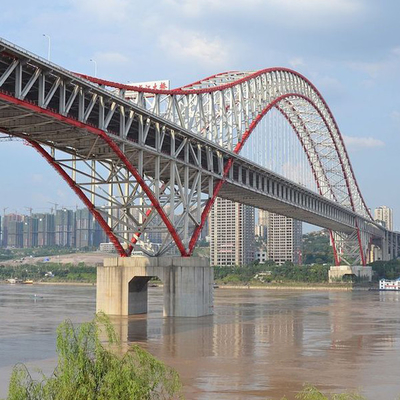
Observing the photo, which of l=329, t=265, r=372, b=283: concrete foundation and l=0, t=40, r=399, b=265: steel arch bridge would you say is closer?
l=0, t=40, r=399, b=265: steel arch bridge

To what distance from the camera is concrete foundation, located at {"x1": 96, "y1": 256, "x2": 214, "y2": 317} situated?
55875 millimetres

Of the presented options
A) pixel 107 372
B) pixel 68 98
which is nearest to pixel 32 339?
pixel 68 98

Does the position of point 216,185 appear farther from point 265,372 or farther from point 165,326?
point 265,372

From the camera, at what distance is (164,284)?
56094 millimetres

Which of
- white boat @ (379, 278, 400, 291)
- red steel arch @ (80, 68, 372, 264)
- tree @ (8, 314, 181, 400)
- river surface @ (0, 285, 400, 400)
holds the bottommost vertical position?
river surface @ (0, 285, 400, 400)

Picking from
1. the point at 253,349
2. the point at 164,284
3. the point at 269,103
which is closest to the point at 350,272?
the point at 269,103

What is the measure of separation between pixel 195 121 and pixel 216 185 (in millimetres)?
6452

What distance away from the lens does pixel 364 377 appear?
94.5ft

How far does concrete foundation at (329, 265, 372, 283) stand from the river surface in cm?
8564

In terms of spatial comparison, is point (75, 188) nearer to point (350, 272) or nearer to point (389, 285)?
point (389, 285)

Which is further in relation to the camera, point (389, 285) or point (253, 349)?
point (389, 285)

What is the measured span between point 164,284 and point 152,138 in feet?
39.0

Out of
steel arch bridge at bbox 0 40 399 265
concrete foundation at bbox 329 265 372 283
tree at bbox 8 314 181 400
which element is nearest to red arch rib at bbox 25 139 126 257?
steel arch bridge at bbox 0 40 399 265

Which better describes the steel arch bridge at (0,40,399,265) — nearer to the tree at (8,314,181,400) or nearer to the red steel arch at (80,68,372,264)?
the red steel arch at (80,68,372,264)
